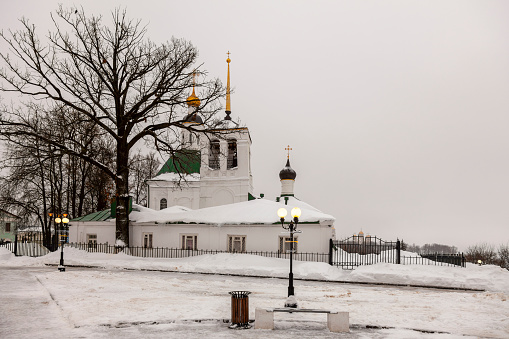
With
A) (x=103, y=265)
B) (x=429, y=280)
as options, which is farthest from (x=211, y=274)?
(x=429, y=280)

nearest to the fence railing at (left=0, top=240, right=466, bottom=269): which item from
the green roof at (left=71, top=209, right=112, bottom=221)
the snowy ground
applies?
the snowy ground

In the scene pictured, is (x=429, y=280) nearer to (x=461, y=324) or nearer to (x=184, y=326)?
(x=461, y=324)

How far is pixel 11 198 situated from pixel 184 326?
34044 mm

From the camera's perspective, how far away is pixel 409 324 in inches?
438

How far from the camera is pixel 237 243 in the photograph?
27.9 m

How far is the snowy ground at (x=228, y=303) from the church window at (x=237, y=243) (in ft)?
9.26

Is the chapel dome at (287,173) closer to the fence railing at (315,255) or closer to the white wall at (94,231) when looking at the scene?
the fence railing at (315,255)

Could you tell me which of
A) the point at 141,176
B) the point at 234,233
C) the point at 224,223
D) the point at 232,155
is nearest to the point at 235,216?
the point at 224,223

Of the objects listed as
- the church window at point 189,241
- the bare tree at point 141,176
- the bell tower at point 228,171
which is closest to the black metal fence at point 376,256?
the church window at point 189,241

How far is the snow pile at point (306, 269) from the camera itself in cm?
2097

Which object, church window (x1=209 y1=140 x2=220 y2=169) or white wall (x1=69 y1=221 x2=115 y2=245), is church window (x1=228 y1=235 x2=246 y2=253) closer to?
white wall (x1=69 y1=221 x2=115 y2=245)

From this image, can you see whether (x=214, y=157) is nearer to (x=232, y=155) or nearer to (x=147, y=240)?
(x=232, y=155)

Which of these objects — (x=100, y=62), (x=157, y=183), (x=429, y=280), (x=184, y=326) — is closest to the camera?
(x=184, y=326)

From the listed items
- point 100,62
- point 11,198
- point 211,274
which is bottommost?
point 211,274
